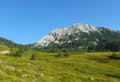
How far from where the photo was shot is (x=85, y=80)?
62.7 meters

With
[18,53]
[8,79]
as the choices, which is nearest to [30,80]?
[8,79]

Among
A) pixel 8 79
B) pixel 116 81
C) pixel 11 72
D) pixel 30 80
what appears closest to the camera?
pixel 8 79

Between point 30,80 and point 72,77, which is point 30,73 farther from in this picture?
point 72,77

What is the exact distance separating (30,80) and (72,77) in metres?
15.0

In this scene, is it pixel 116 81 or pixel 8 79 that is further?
pixel 116 81

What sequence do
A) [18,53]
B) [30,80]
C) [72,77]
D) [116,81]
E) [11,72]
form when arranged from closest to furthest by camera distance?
[30,80] < [11,72] < [72,77] < [116,81] < [18,53]

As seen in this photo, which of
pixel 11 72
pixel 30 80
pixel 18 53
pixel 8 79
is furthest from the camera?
pixel 18 53

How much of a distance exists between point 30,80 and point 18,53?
3713 inches

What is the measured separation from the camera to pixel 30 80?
5097 cm

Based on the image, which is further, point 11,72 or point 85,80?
point 85,80

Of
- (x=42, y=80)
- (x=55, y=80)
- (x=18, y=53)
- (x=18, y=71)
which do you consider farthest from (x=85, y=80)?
(x=18, y=53)

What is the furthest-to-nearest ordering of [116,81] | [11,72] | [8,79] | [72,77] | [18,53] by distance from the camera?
[18,53], [116,81], [72,77], [11,72], [8,79]

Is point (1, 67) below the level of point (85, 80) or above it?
above

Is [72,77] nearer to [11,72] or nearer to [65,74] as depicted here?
[65,74]
